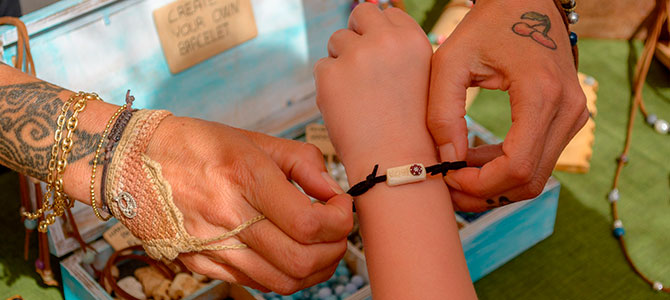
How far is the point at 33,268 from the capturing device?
1.46 m

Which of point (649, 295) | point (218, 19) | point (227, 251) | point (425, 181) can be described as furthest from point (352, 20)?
point (649, 295)

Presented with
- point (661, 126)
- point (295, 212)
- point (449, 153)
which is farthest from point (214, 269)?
point (661, 126)

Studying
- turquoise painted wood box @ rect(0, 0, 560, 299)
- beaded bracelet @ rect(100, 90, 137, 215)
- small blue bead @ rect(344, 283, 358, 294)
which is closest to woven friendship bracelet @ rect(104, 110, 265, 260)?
beaded bracelet @ rect(100, 90, 137, 215)

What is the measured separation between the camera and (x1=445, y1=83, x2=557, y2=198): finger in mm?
868

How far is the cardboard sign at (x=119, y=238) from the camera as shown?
144cm

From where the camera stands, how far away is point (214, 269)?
94 cm

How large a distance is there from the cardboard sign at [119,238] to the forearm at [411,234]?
2.38 feet

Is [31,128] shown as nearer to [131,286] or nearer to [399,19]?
[131,286]

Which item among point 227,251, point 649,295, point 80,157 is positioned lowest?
point 649,295

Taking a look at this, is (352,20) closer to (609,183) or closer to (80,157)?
(80,157)

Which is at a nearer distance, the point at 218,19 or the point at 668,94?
the point at 218,19

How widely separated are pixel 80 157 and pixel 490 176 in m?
0.65

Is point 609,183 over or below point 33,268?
below

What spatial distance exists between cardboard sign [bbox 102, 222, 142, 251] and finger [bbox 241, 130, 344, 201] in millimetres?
629
